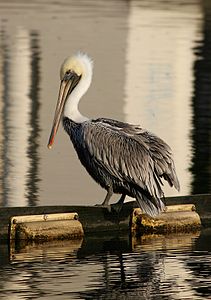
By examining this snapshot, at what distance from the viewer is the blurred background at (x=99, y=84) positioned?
1580 cm

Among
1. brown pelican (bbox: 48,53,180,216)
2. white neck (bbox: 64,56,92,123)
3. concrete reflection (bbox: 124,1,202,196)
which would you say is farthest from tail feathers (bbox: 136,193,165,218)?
concrete reflection (bbox: 124,1,202,196)

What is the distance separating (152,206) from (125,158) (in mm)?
454

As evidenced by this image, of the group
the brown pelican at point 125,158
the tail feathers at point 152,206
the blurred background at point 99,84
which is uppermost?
the blurred background at point 99,84

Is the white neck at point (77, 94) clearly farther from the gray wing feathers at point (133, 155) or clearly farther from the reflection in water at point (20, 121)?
the reflection in water at point (20, 121)

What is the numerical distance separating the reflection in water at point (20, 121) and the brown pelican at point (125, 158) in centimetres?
170

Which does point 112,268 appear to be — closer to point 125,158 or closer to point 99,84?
point 125,158

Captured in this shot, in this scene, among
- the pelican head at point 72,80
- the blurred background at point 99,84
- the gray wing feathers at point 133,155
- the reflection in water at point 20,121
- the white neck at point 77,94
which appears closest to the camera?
the gray wing feathers at point 133,155

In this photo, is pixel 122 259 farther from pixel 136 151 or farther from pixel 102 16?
pixel 102 16

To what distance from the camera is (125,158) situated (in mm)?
12125

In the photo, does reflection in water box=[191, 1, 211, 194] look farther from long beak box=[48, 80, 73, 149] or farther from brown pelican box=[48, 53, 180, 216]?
brown pelican box=[48, 53, 180, 216]

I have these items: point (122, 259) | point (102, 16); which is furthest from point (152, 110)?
point (102, 16)

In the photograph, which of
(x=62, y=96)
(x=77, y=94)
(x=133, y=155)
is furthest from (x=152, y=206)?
(x=62, y=96)

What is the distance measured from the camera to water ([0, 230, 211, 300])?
10.1m

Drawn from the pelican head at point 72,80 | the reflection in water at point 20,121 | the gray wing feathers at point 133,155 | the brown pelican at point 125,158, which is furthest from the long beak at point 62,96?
the reflection in water at point 20,121
